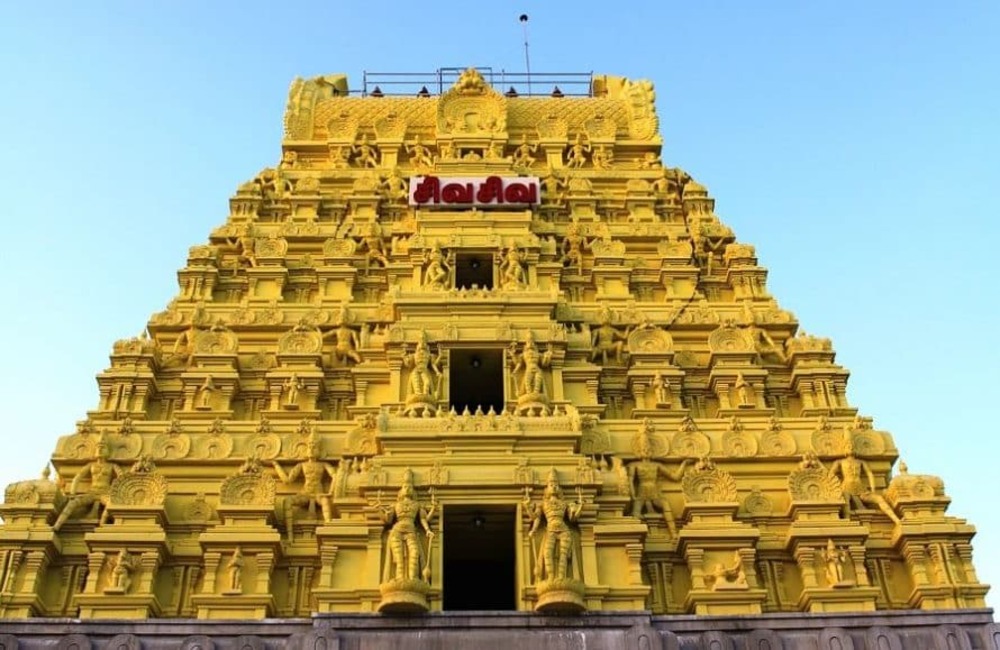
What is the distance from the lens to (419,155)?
121 feet

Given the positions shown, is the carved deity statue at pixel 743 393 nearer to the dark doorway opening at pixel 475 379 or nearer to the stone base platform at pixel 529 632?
the dark doorway opening at pixel 475 379

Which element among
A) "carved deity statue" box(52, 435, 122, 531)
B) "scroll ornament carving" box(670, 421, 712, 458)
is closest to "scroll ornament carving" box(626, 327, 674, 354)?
"scroll ornament carving" box(670, 421, 712, 458)

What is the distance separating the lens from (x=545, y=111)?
128 feet

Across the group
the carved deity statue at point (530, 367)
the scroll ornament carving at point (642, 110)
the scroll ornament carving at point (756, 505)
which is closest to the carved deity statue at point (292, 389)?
the carved deity statue at point (530, 367)

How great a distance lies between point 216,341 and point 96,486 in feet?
17.0

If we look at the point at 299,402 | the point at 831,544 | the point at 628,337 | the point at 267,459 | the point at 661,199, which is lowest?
the point at 831,544

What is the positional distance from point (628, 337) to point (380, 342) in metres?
6.42

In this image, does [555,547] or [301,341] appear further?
[301,341]

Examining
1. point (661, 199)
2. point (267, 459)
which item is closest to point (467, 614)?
point (267, 459)

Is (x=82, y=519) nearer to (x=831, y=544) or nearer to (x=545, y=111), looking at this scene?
(x=831, y=544)

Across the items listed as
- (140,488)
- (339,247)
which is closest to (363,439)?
(140,488)

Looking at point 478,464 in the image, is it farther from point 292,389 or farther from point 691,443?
point 292,389

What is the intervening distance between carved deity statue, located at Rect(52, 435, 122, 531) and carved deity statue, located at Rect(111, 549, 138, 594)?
1418 millimetres

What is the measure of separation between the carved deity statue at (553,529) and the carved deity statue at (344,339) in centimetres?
793
